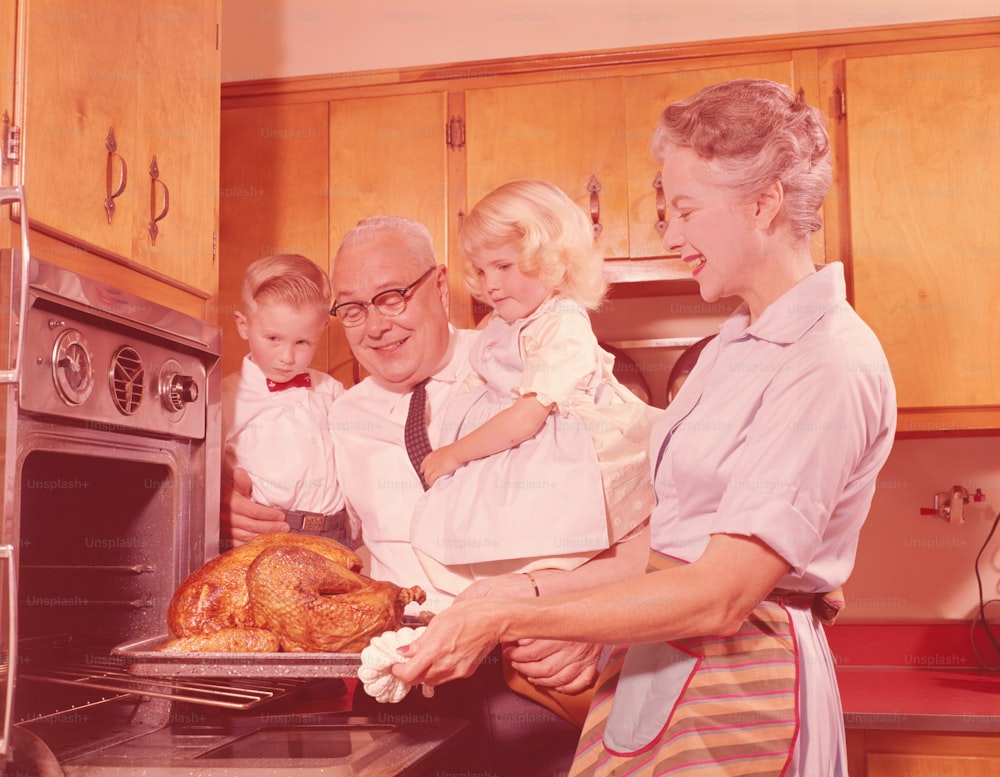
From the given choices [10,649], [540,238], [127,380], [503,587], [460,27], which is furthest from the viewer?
[460,27]

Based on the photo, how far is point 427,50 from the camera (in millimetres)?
2680

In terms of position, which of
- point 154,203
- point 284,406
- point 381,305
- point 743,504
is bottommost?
point 743,504

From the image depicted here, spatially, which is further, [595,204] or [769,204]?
[595,204]

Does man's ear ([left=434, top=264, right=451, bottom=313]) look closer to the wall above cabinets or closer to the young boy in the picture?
the young boy

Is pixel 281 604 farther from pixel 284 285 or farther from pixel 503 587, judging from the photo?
pixel 284 285

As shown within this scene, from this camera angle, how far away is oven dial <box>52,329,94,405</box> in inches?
41.9

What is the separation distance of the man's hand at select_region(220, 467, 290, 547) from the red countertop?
108cm

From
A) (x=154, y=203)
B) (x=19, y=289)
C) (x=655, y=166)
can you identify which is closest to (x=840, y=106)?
(x=655, y=166)

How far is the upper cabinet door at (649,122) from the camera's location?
229 cm

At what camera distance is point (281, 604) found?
1146 mm

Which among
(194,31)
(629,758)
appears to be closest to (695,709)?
(629,758)

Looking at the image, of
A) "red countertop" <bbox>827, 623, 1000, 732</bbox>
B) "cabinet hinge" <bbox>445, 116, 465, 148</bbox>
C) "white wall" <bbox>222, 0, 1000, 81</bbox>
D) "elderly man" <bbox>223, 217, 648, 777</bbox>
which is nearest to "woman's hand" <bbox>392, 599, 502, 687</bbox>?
"elderly man" <bbox>223, 217, 648, 777</bbox>

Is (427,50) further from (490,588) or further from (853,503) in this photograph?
(853,503)

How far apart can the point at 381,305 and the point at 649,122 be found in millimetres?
903
